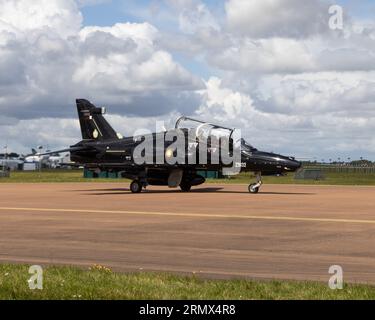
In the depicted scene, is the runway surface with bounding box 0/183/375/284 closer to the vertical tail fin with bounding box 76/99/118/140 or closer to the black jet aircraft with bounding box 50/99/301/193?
the black jet aircraft with bounding box 50/99/301/193

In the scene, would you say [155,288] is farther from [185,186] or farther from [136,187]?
[185,186]

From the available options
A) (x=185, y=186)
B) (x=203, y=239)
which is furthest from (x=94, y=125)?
(x=203, y=239)

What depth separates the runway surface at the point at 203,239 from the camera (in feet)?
35.0

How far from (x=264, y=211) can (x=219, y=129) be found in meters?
12.0

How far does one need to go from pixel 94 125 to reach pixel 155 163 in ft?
20.1

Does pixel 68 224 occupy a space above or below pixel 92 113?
below

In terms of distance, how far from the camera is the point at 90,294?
795 cm

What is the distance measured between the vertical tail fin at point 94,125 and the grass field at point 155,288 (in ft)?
→ 95.5

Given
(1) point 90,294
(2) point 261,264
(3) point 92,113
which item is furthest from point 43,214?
(3) point 92,113

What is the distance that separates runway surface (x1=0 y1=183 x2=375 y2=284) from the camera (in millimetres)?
10664

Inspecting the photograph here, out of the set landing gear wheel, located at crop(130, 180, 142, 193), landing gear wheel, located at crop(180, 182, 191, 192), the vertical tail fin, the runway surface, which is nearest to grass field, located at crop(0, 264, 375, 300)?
the runway surface

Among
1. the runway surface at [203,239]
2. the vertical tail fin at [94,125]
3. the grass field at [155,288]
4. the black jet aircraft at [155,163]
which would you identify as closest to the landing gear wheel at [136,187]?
the black jet aircraft at [155,163]
